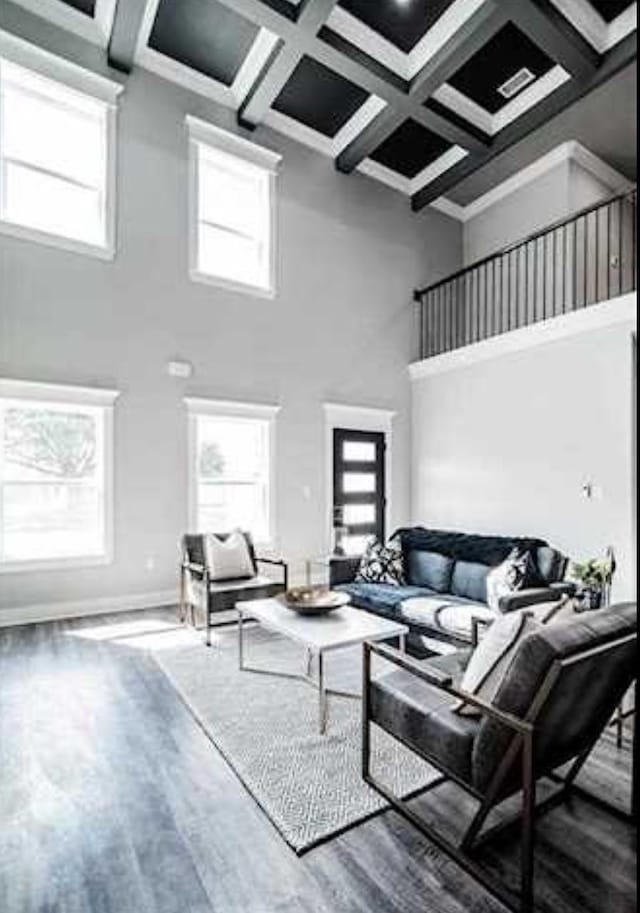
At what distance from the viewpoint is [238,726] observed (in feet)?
9.62

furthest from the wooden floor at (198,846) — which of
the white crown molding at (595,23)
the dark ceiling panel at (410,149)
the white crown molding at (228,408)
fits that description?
the dark ceiling panel at (410,149)

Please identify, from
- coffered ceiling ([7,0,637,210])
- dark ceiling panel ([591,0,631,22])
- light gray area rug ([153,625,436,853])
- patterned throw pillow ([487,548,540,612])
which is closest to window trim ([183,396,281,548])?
light gray area rug ([153,625,436,853])

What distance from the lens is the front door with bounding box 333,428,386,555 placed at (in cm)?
711

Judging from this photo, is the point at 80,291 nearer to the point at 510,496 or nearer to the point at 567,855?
the point at 510,496

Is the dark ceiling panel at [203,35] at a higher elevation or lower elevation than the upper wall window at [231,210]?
higher

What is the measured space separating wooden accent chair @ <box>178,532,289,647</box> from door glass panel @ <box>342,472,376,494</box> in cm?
223

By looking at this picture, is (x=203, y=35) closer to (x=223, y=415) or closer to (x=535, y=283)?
(x=223, y=415)

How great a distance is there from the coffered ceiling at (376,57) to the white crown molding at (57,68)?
313mm

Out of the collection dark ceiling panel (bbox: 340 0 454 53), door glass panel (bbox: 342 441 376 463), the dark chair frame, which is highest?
dark ceiling panel (bbox: 340 0 454 53)

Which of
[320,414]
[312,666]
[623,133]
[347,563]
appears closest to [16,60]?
[320,414]

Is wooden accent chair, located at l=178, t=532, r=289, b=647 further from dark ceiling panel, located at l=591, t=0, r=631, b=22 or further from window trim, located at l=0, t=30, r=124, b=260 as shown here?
dark ceiling panel, located at l=591, t=0, r=631, b=22

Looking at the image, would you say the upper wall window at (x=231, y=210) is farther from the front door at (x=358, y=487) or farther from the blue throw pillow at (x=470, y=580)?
the blue throw pillow at (x=470, y=580)

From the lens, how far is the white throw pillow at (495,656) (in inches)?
74.5

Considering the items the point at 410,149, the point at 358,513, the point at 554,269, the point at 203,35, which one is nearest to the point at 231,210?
the point at 203,35
